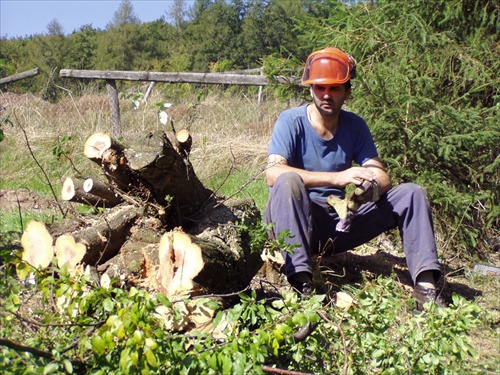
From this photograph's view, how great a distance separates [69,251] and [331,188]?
184 cm

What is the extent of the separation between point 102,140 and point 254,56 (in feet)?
95.9

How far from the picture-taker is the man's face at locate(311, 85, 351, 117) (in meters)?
4.57

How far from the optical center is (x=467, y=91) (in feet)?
20.7

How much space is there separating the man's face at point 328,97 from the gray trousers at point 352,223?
59 centimetres

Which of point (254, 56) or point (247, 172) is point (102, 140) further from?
point (254, 56)

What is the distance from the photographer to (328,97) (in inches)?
180

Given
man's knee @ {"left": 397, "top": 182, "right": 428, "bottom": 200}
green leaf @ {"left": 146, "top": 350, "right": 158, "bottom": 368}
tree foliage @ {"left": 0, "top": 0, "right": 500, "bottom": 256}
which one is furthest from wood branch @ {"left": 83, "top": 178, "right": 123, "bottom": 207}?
tree foliage @ {"left": 0, "top": 0, "right": 500, "bottom": 256}

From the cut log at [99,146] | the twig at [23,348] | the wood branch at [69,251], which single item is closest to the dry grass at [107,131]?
the cut log at [99,146]

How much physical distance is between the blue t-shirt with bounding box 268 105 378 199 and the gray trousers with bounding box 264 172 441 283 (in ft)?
0.77

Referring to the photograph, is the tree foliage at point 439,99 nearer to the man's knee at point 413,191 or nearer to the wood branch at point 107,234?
the man's knee at point 413,191

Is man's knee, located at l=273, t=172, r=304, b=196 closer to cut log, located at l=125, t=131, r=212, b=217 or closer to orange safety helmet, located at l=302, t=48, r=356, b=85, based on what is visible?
cut log, located at l=125, t=131, r=212, b=217

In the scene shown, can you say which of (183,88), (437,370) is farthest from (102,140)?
(183,88)

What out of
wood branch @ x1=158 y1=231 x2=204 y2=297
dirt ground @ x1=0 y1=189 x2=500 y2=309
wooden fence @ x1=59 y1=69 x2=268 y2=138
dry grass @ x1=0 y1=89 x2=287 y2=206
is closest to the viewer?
wood branch @ x1=158 y1=231 x2=204 y2=297

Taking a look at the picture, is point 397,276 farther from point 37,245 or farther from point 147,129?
point 147,129
